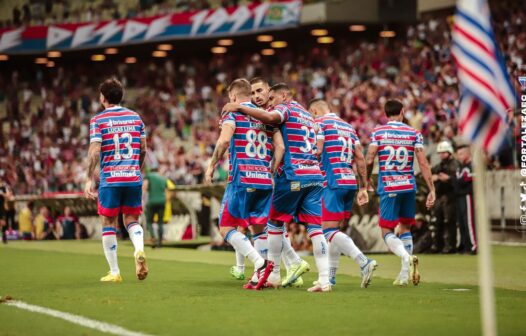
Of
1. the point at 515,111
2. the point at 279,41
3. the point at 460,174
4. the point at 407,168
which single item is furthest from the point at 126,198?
the point at 279,41

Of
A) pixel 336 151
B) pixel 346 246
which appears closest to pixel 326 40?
pixel 336 151

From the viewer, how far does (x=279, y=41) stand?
166 ft

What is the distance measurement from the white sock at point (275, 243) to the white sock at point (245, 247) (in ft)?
1.03

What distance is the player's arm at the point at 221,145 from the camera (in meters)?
12.0

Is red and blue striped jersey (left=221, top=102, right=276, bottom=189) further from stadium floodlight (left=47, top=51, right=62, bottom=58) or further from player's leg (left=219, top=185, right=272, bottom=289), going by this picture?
stadium floodlight (left=47, top=51, right=62, bottom=58)

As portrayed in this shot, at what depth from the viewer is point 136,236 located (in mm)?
13477

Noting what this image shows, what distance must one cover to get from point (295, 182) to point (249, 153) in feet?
2.01

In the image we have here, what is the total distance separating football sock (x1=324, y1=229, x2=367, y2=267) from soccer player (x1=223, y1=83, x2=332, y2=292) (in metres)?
0.57

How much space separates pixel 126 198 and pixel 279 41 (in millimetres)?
37505

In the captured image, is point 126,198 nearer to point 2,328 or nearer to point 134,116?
point 134,116

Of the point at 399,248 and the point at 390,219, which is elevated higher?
the point at 390,219

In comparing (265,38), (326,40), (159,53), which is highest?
(159,53)

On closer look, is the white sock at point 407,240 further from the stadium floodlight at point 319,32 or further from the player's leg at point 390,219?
the stadium floodlight at point 319,32

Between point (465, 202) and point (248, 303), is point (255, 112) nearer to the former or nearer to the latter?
point (248, 303)
